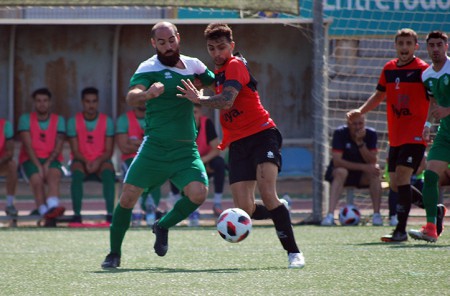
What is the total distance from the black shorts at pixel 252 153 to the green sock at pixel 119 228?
0.83 meters

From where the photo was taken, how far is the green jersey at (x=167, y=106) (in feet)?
23.7

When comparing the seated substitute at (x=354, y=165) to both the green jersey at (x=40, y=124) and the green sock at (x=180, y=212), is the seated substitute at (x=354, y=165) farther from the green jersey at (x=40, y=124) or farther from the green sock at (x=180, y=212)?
the green sock at (x=180, y=212)

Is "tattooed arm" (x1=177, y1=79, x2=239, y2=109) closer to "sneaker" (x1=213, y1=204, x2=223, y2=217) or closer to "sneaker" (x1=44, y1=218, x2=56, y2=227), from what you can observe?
"sneaker" (x1=213, y1=204, x2=223, y2=217)

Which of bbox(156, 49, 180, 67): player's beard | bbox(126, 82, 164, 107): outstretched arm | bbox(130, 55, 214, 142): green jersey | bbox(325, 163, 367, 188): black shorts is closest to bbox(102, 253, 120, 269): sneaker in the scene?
bbox(130, 55, 214, 142): green jersey

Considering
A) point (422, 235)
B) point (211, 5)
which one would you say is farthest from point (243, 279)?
point (211, 5)

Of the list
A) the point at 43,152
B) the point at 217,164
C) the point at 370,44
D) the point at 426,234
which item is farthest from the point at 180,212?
the point at 370,44

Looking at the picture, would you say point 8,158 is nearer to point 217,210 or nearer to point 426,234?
point 217,210

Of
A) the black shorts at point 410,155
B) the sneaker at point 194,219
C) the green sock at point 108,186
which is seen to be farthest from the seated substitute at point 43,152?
the black shorts at point 410,155

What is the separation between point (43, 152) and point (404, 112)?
5557 millimetres

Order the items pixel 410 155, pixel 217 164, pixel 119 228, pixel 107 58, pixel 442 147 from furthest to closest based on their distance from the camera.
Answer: pixel 107 58, pixel 217 164, pixel 410 155, pixel 442 147, pixel 119 228

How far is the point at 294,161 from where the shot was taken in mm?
14375

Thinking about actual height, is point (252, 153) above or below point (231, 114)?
below

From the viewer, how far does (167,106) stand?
7277 millimetres

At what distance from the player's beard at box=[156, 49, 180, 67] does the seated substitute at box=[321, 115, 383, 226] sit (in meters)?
5.15
